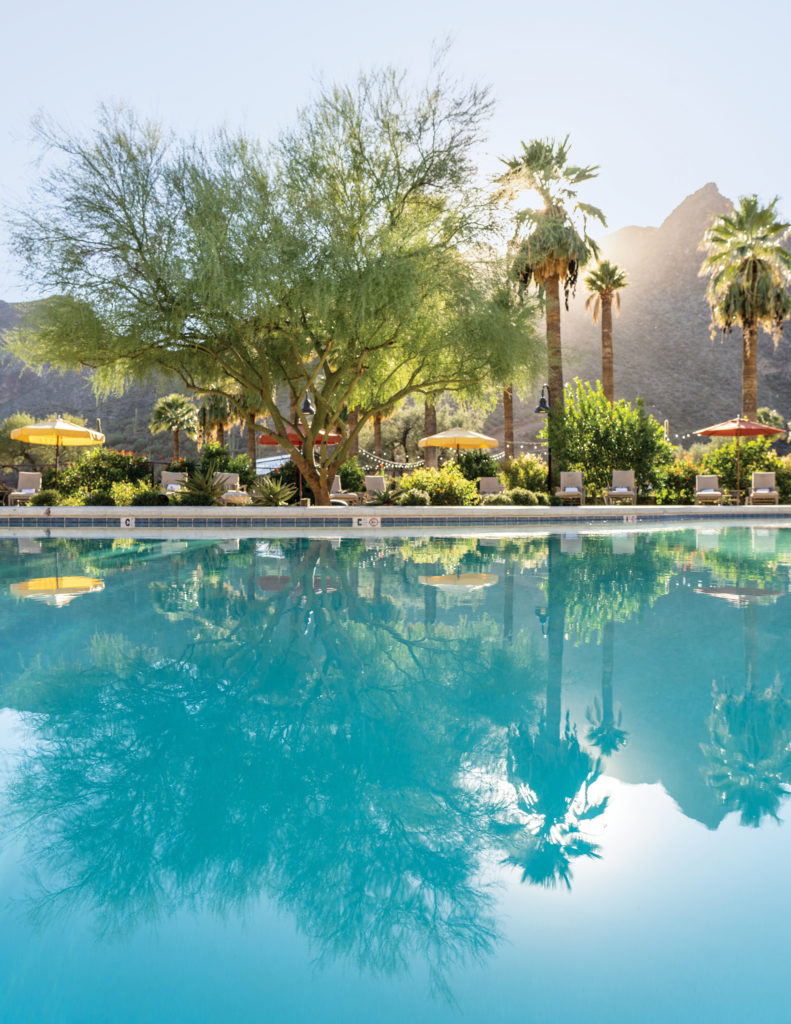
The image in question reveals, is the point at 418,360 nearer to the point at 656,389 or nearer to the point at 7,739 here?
the point at 7,739

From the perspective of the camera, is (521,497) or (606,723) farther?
(521,497)

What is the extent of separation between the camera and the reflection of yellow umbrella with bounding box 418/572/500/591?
827 cm

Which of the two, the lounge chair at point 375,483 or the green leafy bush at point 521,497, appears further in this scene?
the lounge chair at point 375,483

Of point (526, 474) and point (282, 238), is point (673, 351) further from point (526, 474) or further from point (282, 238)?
point (282, 238)

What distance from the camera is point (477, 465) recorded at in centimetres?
2075

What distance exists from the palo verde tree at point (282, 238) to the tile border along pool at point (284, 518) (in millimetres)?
3095

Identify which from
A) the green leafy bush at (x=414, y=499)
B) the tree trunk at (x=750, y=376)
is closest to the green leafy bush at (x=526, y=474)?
the green leafy bush at (x=414, y=499)

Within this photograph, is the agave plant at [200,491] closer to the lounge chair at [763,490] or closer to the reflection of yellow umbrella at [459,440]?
the reflection of yellow umbrella at [459,440]

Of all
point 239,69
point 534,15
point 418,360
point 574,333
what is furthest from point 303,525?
point 574,333

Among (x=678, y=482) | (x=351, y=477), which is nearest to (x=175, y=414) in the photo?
(x=351, y=477)

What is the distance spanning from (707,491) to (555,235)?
861 centimetres

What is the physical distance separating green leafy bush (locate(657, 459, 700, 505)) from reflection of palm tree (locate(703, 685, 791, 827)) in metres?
16.7

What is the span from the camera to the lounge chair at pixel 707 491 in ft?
63.4

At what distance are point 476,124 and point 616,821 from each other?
575 inches
